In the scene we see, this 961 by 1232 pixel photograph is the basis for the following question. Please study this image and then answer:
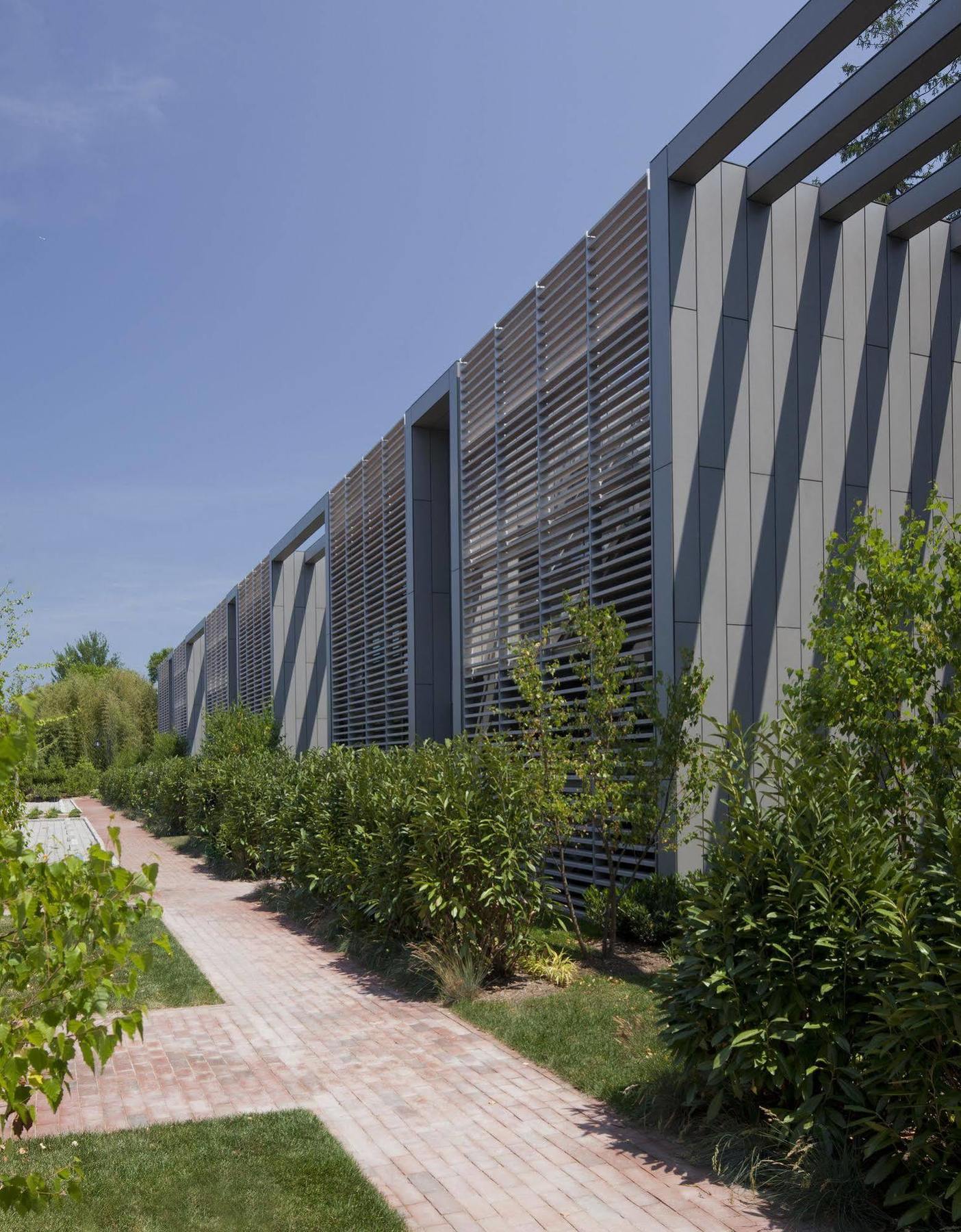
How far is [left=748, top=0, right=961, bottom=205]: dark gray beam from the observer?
818cm

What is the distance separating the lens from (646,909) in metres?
9.06

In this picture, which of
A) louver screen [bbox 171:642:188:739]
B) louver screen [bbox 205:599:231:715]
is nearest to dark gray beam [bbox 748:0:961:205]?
louver screen [bbox 205:599:231:715]

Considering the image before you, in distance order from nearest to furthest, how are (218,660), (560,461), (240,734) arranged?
(560,461) < (240,734) < (218,660)

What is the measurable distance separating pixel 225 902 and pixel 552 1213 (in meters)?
10.4

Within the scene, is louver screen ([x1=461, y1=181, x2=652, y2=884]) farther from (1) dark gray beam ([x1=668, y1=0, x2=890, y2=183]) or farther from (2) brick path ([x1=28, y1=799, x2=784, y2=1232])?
(2) brick path ([x1=28, y1=799, x2=784, y2=1232])

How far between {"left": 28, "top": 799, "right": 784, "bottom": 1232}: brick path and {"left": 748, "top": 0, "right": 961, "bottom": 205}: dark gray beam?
8.09 m

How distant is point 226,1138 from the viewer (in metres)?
5.07

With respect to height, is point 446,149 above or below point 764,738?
above

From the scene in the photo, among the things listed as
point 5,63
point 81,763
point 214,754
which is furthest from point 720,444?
point 81,763

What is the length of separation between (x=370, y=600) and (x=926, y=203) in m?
11.6

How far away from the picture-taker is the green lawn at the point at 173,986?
8141 millimetres

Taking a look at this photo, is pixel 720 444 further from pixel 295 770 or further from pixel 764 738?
pixel 295 770

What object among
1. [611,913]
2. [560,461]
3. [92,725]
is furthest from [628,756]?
[92,725]

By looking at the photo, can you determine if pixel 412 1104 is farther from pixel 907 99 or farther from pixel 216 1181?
pixel 907 99
